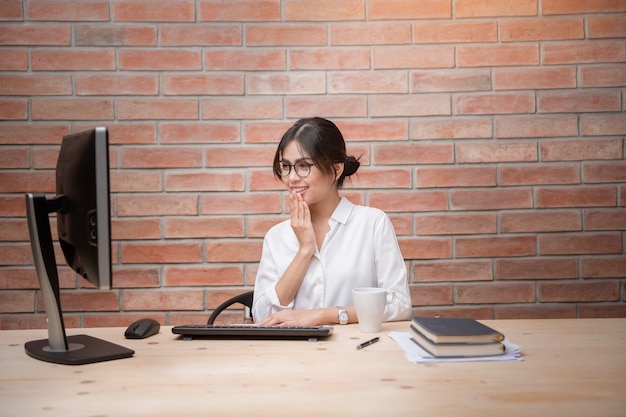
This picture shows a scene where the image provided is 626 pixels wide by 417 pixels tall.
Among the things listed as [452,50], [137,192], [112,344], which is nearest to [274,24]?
[452,50]

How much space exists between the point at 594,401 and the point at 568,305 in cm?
153

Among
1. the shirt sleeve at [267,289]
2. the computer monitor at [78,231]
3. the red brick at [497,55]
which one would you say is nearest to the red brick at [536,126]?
the red brick at [497,55]

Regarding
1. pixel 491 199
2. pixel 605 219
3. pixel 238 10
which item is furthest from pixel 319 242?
pixel 605 219

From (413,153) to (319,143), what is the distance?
0.56 metres

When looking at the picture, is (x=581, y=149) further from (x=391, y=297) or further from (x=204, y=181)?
(x=204, y=181)

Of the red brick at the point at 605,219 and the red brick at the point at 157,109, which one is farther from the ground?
the red brick at the point at 157,109

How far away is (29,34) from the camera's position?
223 cm

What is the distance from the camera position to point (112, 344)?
130 centimetres

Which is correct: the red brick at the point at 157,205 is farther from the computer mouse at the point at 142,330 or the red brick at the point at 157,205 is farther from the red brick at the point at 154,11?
the computer mouse at the point at 142,330

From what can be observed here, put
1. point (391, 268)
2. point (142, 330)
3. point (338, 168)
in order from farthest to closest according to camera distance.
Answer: point (338, 168)
point (391, 268)
point (142, 330)

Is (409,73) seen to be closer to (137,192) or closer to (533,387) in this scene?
(137,192)

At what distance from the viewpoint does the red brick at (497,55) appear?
2279 mm

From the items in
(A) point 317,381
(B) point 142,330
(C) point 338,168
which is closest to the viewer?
(A) point 317,381

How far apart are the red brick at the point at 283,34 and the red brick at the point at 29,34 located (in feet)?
2.43
